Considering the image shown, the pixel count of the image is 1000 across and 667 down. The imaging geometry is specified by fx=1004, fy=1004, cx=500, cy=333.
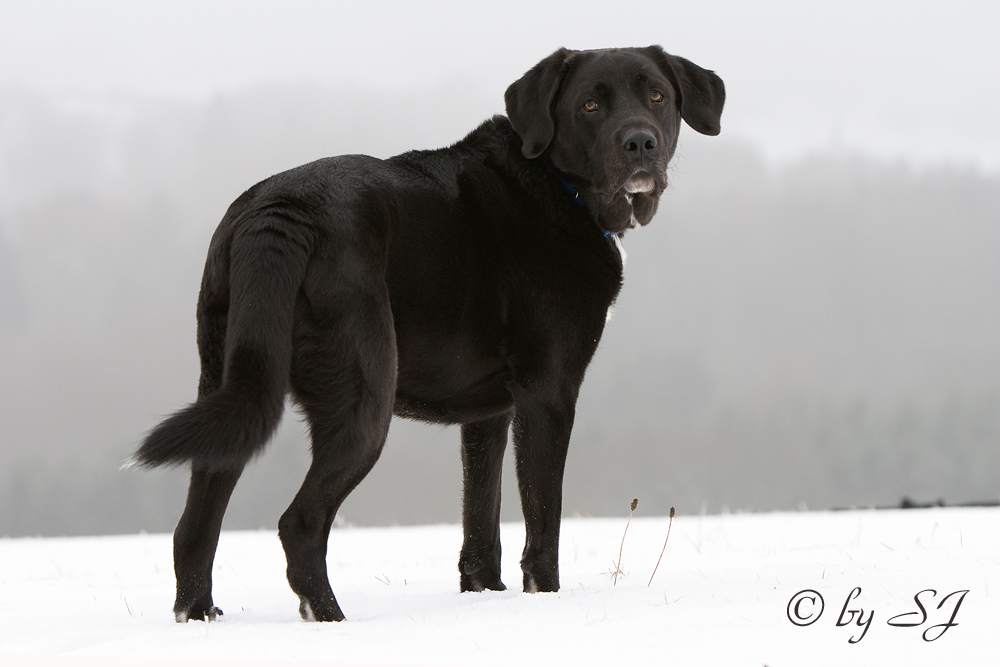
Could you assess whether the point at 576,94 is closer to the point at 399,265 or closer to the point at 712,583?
the point at 399,265

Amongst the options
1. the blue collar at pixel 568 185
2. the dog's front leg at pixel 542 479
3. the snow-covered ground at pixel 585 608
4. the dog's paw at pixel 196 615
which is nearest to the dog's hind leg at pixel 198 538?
the dog's paw at pixel 196 615

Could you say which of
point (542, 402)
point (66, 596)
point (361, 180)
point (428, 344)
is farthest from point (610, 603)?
point (66, 596)

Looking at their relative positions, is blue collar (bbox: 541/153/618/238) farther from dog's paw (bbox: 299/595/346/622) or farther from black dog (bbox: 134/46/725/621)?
dog's paw (bbox: 299/595/346/622)

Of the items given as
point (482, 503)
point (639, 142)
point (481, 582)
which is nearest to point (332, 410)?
point (482, 503)

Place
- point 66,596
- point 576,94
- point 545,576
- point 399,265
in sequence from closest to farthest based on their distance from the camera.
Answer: point 399,265
point 545,576
point 576,94
point 66,596

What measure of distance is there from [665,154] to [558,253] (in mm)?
658

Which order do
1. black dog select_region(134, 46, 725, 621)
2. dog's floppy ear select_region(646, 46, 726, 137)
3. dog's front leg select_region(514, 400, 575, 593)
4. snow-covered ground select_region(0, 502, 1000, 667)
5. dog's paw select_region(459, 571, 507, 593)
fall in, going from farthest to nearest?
dog's floppy ear select_region(646, 46, 726, 137) → dog's paw select_region(459, 571, 507, 593) → dog's front leg select_region(514, 400, 575, 593) → black dog select_region(134, 46, 725, 621) → snow-covered ground select_region(0, 502, 1000, 667)

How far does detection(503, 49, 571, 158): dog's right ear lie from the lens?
15.0 feet

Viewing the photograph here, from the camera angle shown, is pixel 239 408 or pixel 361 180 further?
pixel 361 180

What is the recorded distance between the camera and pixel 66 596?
16.5ft

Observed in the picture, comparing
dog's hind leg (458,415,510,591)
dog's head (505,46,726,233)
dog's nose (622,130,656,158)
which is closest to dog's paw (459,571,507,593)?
dog's hind leg (458,415,510,591)

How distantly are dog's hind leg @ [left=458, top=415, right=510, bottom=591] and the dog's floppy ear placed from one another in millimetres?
1707

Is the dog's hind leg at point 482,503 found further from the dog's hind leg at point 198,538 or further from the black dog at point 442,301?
the dog's hind leg at point 198,538

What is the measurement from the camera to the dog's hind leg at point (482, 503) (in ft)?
15.4
